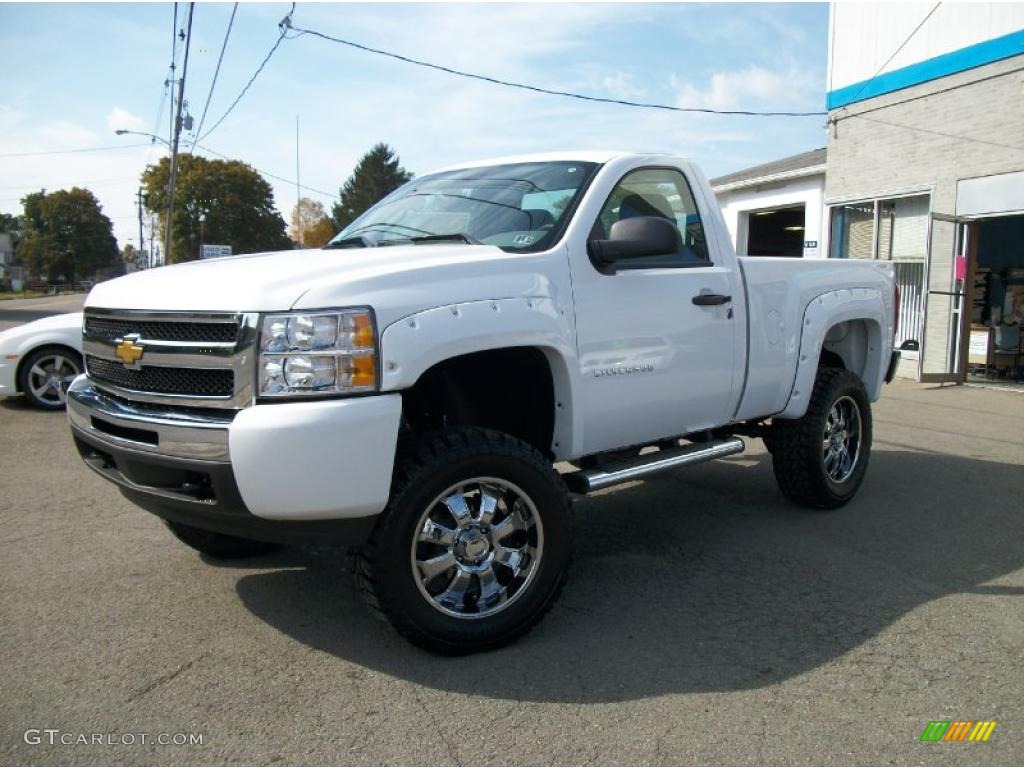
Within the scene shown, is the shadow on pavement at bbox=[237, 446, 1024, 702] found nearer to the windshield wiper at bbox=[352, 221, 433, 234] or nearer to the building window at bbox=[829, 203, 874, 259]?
the windshield wiper at bbox=[352, 221, 433, 234]

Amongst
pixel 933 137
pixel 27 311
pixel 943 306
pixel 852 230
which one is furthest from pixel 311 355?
pixel 27 311

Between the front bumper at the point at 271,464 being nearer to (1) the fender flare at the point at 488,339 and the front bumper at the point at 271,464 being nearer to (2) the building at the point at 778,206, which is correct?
(1) the fender flare at the point at 488,339

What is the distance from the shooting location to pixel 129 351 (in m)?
3.41

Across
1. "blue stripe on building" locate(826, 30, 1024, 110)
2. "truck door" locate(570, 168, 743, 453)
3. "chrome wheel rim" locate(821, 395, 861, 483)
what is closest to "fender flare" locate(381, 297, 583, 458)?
"truck door" locate(570, 168, 743, 453)

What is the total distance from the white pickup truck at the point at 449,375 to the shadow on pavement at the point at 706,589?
275 millimetres

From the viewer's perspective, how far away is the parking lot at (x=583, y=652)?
9.19 feet

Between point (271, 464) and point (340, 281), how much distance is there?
2.29 feet

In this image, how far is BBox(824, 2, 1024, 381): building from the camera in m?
12.0

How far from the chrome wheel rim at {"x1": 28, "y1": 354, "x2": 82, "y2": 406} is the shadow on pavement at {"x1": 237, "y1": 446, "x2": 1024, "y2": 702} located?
611 cm

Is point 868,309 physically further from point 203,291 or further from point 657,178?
point 203,291

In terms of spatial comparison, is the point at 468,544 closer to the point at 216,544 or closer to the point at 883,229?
the point at 216,544

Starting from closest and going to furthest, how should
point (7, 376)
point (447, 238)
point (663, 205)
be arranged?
point (447, 238), point (663, 205), point (7, 376)

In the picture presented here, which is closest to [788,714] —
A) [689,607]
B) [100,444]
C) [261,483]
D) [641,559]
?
[689,607]

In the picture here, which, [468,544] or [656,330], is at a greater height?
[656,330]
